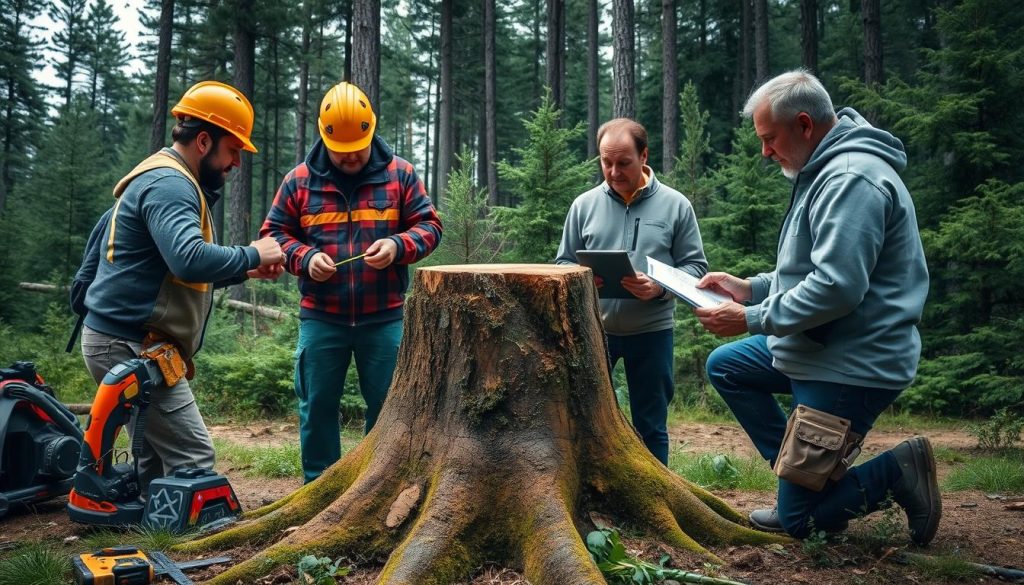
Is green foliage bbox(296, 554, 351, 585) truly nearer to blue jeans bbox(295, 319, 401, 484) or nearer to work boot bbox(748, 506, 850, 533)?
blue jeans bbox(295, 319, 401, 484)

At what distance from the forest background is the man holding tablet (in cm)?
462

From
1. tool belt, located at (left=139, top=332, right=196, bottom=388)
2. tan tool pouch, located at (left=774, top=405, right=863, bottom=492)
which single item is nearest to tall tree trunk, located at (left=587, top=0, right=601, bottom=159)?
tool belt, located at (left=139, top=332, right=196, bottom=388)

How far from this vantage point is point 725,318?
3461 millimetres

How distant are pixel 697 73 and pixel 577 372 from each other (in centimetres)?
2970

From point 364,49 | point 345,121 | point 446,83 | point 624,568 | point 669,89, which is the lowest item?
point 624,568

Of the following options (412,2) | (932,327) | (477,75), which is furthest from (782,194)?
(412,2)

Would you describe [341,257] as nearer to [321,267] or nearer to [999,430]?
[321,267]

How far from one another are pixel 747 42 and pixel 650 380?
26.0 metres

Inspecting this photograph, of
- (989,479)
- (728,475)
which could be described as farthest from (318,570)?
(989,479)

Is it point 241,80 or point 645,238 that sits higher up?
point 241,80

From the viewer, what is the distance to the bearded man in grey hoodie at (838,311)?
3.08m

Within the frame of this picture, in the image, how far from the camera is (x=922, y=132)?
30.5 feet

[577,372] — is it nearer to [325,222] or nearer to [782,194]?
[325,222]

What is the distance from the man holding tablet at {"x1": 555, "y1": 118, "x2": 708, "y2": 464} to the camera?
4516mm
